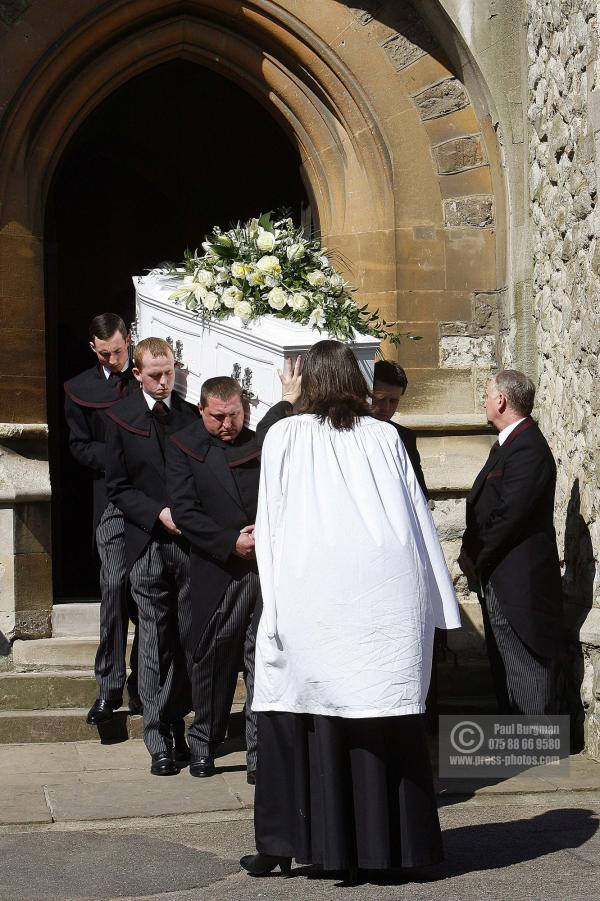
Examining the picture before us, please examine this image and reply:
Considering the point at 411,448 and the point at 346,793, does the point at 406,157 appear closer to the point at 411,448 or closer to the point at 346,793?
the point at 411,448

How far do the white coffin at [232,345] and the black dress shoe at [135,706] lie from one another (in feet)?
4.79

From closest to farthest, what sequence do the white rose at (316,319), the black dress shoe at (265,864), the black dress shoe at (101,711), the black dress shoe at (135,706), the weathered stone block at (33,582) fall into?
1. the black dress shoe at (265,864)
2. the white rose at (316,319)
3. the black dress shoe at (101,711)
4. the black dress shoe at (135,706)
5. the weathered stone block at (33,582)

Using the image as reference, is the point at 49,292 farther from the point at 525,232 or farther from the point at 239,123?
the point at 239,123

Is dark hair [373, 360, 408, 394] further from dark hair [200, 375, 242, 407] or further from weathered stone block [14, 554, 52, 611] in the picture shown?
weathered stone block [14, 554, 52, 611]

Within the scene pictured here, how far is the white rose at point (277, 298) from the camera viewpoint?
5.90m

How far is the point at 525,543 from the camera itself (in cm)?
609

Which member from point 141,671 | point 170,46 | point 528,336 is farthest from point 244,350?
point 170,46

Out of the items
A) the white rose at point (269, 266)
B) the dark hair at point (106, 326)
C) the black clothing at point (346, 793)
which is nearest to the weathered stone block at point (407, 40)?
the white rose at point (269, 266)

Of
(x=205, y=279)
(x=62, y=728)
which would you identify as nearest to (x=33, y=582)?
(x=62, y=728)

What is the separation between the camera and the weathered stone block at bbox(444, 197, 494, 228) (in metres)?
7.67

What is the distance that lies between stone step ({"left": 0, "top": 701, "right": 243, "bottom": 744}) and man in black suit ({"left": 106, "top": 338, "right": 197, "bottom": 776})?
1.52ft

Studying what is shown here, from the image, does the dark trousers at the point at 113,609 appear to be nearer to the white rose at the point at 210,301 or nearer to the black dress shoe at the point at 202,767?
the black dress shoe at the point at 202,767

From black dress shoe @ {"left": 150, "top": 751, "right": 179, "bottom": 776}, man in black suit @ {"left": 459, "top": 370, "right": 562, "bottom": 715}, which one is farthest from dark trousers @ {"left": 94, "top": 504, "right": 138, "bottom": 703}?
man in black suit @ {"left": 459, "top": 370, "right": 562, "bottom": 715}

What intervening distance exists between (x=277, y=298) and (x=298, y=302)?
96mm
